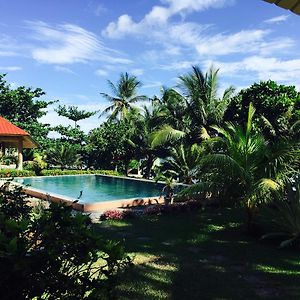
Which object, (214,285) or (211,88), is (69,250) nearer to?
(214,285)

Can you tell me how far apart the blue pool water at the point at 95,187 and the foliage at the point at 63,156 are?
3685mm

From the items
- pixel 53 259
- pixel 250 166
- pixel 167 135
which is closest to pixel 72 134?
pixel 167 135

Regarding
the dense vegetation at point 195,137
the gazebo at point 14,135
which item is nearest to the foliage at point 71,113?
the dense vegetation at point 195,137

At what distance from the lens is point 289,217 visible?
300 inches

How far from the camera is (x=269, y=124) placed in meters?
14.2

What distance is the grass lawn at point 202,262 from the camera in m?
5.10

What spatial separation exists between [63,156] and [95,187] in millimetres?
8174

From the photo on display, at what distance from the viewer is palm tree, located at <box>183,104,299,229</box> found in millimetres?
8191

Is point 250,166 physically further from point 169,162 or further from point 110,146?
point 110,146

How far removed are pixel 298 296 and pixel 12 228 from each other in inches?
Result: 177

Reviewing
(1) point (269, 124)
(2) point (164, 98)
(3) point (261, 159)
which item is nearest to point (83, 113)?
(2) point (164, 98)

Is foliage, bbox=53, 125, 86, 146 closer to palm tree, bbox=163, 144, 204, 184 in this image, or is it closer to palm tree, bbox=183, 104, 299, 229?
palm tree, bbox=163, 144, 204, 184

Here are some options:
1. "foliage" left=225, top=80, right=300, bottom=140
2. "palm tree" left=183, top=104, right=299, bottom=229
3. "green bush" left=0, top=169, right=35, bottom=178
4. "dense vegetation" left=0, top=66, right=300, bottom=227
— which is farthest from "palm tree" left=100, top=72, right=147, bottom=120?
"palm tree" left=183, top=104, right=299, bottom=229

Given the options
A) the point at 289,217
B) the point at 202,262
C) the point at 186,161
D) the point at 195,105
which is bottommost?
the point at 202,262
